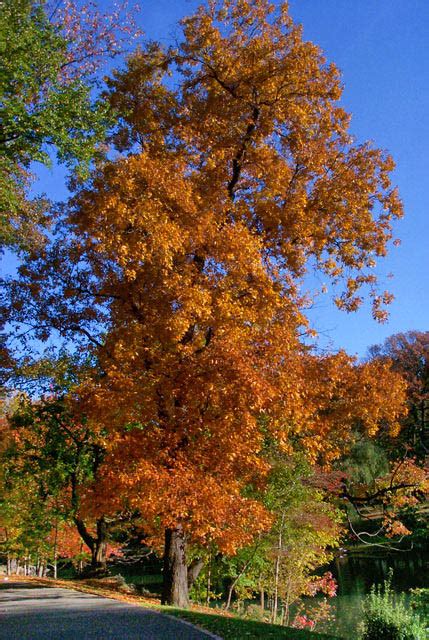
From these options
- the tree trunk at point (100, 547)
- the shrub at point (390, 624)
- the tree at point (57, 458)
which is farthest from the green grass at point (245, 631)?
the tree trunk at point (100, 547)

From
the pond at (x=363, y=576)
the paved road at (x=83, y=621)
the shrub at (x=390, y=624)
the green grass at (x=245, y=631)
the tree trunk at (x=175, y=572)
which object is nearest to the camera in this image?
the green grass at (x=245, y=631)

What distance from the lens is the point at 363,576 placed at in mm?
29047

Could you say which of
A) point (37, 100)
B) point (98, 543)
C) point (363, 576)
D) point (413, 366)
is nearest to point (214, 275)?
point (37, 100)

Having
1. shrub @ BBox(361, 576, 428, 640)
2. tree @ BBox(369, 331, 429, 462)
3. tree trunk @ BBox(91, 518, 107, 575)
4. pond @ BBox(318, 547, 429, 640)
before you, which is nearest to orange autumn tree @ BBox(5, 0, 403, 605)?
shrub @ BBox(361, 576, 428, 640)

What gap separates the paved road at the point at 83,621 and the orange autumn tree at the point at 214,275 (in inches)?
62.2

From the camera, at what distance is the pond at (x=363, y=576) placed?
19578 mm

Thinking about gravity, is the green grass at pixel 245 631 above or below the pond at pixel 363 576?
above

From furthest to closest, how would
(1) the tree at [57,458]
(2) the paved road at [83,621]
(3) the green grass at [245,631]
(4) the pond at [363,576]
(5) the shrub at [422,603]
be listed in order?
(4) the pond at [363,576] < (1) the tree at [57,458] < (5) the shrub at [422,603] < (2) the paved road at [83,621] < (3) the green grass at [245,631]

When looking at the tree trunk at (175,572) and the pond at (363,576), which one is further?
the pond at (363,576)

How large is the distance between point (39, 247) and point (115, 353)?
15.0 feet

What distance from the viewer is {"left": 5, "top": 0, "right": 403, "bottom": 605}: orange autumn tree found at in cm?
945

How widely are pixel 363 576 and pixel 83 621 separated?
24.7 m

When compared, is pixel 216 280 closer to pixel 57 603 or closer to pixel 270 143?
pixel 270 143

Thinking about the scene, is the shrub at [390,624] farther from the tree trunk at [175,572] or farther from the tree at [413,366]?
the tree at [413,366]
